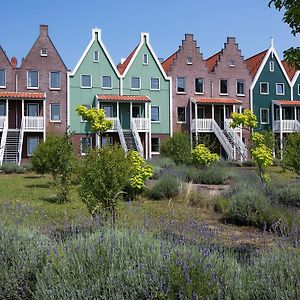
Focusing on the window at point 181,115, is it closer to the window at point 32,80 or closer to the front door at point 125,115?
the front door at point 125,115

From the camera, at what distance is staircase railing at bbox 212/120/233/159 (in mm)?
40406

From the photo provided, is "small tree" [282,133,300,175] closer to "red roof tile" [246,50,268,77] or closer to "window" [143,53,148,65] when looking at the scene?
"window" [143,53,148,65]

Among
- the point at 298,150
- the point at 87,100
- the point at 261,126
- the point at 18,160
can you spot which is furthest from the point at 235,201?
the point at 261,126

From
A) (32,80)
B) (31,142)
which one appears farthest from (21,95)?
(31,142)

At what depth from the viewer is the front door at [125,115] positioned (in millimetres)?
40844

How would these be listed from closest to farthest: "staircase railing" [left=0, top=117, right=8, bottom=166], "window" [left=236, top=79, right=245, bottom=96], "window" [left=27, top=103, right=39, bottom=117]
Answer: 1. "staircase railing" [left=0, top=117, right=8, bottom=166]
2. "window" [left=27, top=103, right=39, bottom=117]
3. "window" [left=236, top=79, right=245, bottom=96]

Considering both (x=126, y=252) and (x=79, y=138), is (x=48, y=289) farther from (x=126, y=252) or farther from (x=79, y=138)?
(x=79, y=138)

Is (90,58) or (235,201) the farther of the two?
(90,58)

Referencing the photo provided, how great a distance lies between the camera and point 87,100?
1591 inches

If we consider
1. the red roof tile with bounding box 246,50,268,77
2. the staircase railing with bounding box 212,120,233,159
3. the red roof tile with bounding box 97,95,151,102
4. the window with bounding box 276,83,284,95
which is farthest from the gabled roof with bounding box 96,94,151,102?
the window with bounding box 276,83,284,95

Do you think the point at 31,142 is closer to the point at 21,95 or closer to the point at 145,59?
the point at 21,95

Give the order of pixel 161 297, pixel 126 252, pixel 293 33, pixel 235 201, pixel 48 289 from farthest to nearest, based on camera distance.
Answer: pixel 235 201
pixel 293 33
pixel 126 252
pixel 48 289
pixel 161 297

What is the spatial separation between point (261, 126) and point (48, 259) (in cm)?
4315

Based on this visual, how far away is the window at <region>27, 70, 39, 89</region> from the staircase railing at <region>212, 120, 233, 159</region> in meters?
16.8
